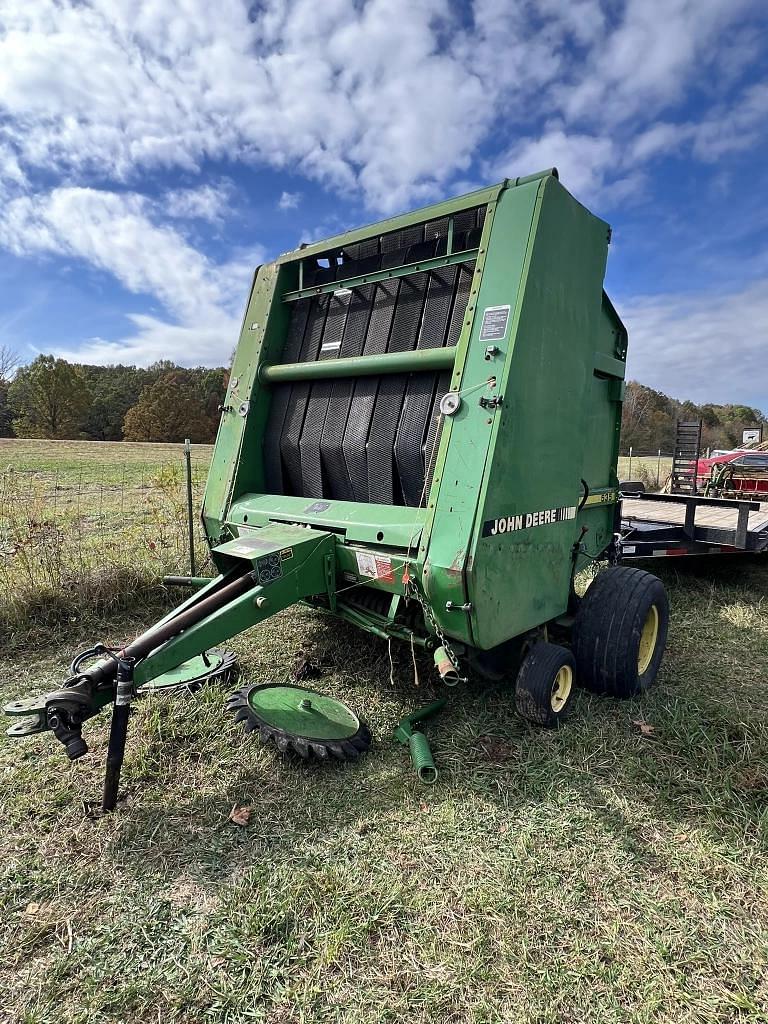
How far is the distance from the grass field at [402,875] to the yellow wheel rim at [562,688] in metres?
0.14

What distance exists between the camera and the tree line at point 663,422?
39281 millimetres

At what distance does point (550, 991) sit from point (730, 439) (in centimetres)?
4899

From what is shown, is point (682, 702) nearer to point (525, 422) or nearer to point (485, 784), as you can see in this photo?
point (485, 784)

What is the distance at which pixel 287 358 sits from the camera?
4004 millimetres

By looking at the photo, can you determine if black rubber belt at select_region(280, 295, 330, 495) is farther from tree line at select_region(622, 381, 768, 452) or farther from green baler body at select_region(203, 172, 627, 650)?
tree line at select_region(622, 381, 768, 452)

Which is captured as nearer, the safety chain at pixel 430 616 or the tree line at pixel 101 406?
the safety chain at pixel 430 616

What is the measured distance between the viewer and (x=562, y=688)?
3.18 meters

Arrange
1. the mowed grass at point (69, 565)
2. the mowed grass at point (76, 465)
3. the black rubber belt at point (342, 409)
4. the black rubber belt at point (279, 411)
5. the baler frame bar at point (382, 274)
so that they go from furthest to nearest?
the mowed grass at point (76, 465) < the mowed grass at point (69, 565) < the black rubber belt at point (279, 411) < the black rubber belt at point (342, 409) < the baler frame bar at point (382, 274)

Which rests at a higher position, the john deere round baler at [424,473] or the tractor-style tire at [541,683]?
the john deere round baler at [424,473]

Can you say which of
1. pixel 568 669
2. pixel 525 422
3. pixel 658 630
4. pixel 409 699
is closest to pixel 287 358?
pixel 525 422

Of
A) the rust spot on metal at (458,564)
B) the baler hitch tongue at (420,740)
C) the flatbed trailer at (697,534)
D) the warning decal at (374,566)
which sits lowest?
the baler hitch tongue at (420,740)

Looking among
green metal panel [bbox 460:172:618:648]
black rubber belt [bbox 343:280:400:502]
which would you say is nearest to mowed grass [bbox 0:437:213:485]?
black rubber belt [bbox 343:280:400:502]

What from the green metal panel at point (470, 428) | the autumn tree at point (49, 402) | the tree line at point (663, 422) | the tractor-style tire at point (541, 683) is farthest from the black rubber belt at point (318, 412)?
the autumn tree at point (49, 402)

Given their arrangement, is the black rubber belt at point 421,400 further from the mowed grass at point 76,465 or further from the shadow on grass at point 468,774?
the mowed grass at point 76,465
